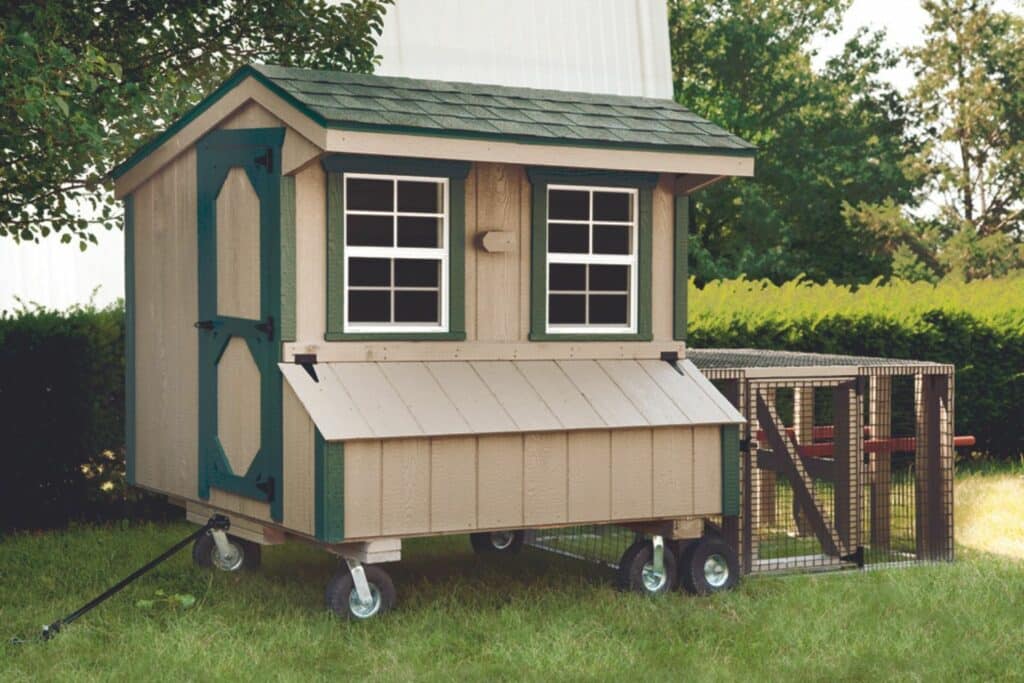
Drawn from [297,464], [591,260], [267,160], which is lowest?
[297,464]

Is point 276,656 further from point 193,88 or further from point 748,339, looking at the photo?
point 748,339

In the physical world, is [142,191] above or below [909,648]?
above

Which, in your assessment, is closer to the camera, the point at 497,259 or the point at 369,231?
the point at 369,231

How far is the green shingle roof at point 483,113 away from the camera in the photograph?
7.86m

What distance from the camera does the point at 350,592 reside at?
7855 mm

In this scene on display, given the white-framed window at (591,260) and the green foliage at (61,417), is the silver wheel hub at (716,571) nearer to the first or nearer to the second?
the white-framed window at (591,260)

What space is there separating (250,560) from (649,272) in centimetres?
294

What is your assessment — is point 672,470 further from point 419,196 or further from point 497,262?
point 419,196

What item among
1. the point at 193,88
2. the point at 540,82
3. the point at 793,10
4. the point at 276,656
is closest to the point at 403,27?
the point at 540,82

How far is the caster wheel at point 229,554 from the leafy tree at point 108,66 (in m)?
2.30

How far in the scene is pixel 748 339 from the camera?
45.1 ft

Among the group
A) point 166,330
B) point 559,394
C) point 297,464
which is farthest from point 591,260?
point 166,330

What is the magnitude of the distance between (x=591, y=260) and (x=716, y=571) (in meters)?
1.92

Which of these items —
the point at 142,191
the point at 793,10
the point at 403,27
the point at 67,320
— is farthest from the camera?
the point at 793,10
